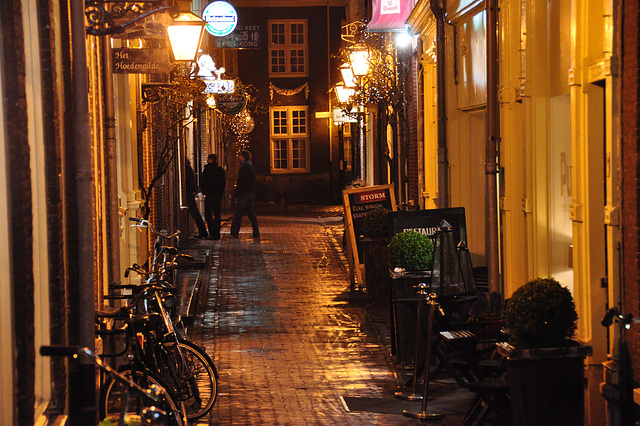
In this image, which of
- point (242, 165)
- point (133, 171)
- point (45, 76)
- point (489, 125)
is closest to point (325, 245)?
point (242, 165)

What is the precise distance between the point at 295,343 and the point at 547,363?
5077 mm

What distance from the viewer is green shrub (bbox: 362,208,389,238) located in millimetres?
12336

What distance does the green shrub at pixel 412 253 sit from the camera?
8969 millimetres

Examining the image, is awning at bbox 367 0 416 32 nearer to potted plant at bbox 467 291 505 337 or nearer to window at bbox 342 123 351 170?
potted plant at bbox 467 291 505 337

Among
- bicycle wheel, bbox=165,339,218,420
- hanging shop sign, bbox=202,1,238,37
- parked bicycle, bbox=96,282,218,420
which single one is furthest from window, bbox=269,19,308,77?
bicycle wheel, bbox=165,339,218,420

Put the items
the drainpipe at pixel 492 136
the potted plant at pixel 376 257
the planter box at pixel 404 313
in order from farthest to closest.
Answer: the potted plant at pixel 376 257
the drainpipe at pixel 492 136
the planter box at pixel 404 313

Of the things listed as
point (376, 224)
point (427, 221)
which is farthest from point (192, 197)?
point (427, 221)

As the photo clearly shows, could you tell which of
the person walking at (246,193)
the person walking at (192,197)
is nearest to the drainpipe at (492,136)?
the person walking at (192,197)

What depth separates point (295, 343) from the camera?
10.1 m

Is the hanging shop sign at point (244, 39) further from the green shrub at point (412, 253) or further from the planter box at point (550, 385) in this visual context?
the planter box at point (550, 385)

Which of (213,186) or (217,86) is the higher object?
(217,86)

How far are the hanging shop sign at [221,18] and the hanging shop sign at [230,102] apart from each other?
279 cm

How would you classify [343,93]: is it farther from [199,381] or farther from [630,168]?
[630,168]

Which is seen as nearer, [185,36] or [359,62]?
[185,36]
